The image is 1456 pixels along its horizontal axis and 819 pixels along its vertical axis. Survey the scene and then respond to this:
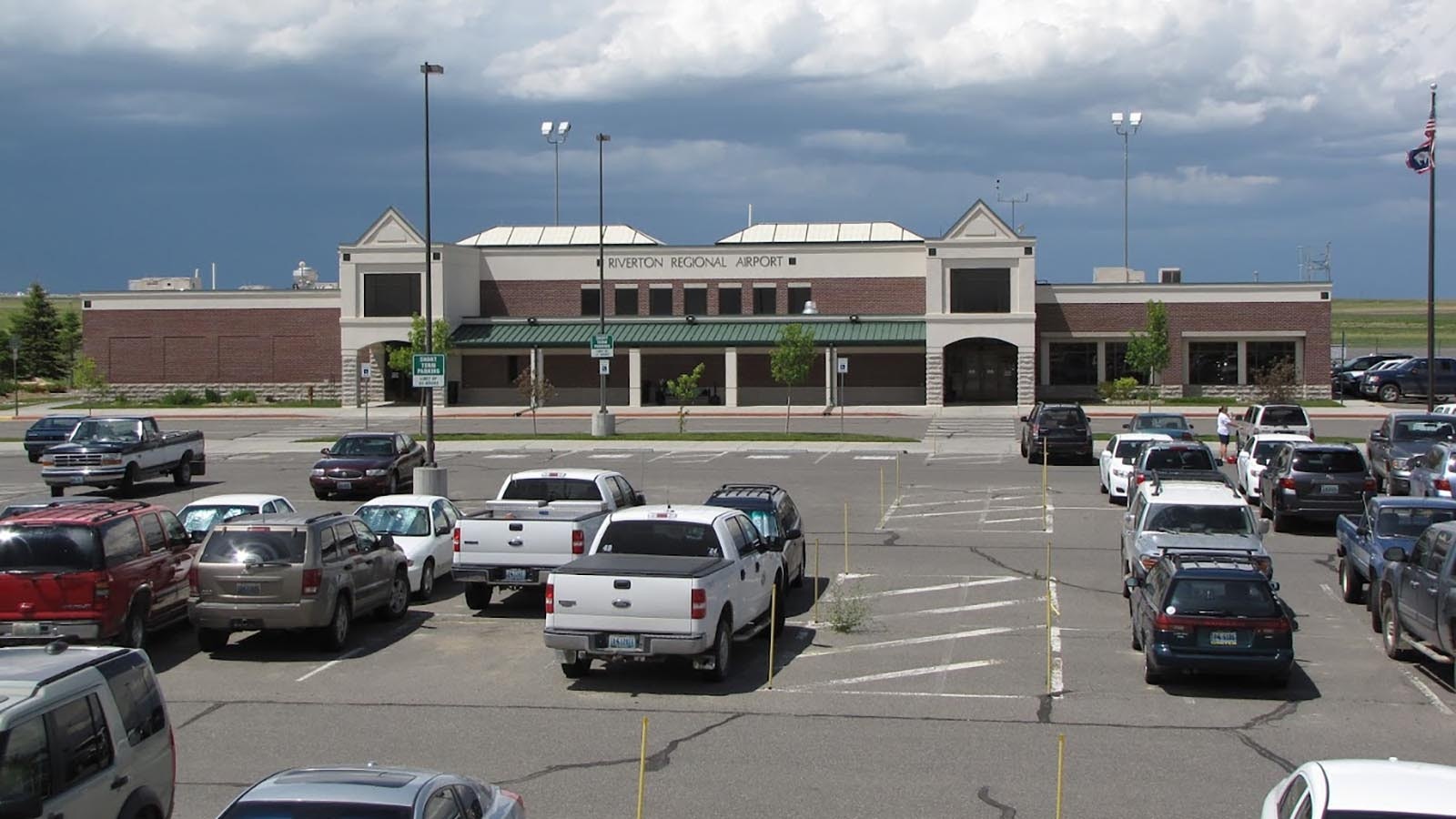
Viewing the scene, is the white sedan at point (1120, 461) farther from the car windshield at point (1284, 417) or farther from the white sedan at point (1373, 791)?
the white sedan at point (1373, 791)

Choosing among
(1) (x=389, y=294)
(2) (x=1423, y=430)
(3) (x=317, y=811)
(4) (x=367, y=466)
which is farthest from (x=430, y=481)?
(1) (x=389, y=294)

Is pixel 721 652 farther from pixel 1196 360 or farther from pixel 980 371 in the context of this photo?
pixel 1196 360

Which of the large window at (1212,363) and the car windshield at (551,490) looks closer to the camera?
the car windshield at (551,490)

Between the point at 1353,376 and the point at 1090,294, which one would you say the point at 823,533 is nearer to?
the point at 1090,294

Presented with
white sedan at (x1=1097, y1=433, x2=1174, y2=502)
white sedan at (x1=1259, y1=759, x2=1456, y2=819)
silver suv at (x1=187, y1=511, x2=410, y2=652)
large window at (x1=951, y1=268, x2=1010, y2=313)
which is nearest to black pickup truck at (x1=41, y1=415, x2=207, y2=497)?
silver suv at (x1=187, y1=511, x2=410, y2=652)

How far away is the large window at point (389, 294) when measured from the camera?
2660 inches

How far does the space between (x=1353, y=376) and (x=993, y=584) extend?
5301 centimetres

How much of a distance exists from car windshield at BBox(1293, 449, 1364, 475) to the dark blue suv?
41.3 ft

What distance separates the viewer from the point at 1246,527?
19.3 metres

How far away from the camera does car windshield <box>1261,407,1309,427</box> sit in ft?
127

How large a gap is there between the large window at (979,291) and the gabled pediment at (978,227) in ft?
4.90

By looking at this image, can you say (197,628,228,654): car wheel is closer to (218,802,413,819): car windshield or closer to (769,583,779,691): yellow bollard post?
(769,583,779,691): yellow bollard post

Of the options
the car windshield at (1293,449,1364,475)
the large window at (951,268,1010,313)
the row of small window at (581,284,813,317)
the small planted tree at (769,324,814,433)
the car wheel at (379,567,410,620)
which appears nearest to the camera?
the car wheel at (379,567,410,620)

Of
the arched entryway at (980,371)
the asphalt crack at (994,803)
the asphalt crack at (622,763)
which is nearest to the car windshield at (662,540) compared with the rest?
the asphalt crack at (622,763)
